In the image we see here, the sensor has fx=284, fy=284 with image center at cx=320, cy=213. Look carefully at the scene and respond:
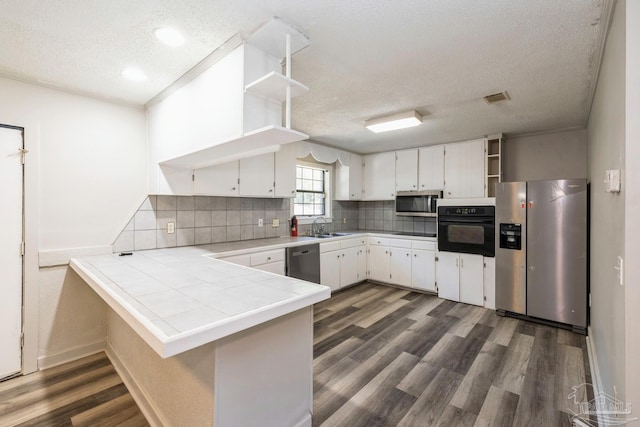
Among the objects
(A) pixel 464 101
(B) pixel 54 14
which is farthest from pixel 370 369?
(B) pixel 54 14

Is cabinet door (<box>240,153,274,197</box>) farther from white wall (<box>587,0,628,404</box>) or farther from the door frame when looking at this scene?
white wall (<box>587,0,628,404</box>)

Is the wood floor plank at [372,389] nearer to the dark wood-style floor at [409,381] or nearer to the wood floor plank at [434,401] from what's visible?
the dark wood-style floor at [409,381]

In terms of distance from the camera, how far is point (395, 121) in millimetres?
3068

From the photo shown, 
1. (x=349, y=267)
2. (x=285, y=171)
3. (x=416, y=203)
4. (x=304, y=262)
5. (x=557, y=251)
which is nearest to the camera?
(x=557, y=251)

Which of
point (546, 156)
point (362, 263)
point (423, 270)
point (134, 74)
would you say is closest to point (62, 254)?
point (134, 74)

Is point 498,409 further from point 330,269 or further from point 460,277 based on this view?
point 330,269

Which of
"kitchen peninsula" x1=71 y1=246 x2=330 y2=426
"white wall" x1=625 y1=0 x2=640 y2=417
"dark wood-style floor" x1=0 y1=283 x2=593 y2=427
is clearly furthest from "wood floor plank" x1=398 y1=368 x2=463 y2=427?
"white wall" x1=625 y1=0 x2=640 y2=417

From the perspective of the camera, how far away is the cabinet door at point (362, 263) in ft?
15.1

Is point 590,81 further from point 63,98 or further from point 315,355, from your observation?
point 63,98

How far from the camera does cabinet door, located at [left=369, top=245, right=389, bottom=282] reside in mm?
4566

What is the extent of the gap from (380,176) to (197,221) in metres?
3.17

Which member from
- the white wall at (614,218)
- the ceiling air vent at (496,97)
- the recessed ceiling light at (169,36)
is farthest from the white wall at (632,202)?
the recessed ceiling light at (169,36)

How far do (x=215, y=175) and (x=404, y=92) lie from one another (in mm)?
1981

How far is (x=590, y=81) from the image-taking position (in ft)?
7.41
